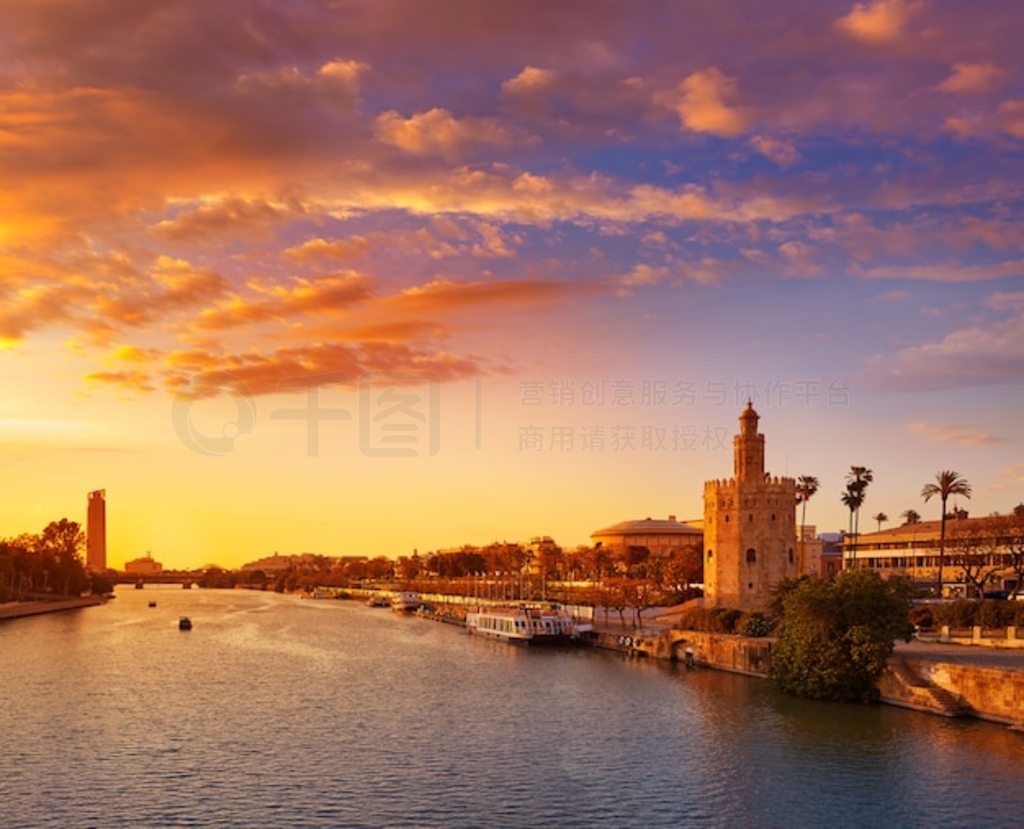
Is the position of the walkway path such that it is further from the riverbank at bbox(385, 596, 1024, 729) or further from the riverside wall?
the riverside wall

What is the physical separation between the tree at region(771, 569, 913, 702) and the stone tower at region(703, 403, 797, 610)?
115 ft

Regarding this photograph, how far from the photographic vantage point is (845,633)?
65.2 m

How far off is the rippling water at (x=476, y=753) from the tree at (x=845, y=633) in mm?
2290

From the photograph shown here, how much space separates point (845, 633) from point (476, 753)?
2685 cm

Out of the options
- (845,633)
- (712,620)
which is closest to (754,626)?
(712,620)

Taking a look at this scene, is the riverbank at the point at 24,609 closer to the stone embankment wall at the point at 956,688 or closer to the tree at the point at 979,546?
the tree at the point at 979,546

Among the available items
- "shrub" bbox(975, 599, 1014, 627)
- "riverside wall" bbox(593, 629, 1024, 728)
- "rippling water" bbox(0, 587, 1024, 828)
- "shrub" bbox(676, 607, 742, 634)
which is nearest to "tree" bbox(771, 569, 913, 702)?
"riverside wall" bbox(593, 629, 1024, 728)

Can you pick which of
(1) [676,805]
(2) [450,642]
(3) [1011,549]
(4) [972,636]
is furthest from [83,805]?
(3) [1011,549]

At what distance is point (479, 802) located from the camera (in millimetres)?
42188

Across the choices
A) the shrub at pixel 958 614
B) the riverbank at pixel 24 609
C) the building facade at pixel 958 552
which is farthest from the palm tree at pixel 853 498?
the riverbank at pixel 24 609

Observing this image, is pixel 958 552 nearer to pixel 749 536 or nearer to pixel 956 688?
pixel 749 536

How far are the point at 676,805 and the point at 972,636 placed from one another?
44.3m

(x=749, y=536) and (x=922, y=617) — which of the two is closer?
(x=922, y=617)

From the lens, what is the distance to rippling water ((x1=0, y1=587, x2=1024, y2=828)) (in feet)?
134
